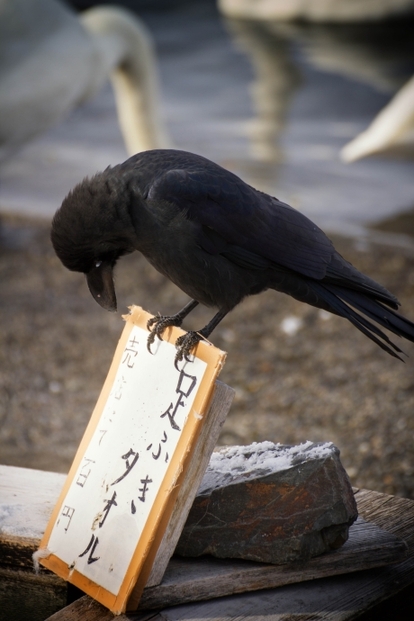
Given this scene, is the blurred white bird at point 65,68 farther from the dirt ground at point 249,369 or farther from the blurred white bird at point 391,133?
the blurred white bird at point 391,133

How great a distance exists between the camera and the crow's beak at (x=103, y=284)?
5.58 ft

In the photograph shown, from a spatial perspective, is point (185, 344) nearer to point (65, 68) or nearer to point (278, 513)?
point (278, 513)

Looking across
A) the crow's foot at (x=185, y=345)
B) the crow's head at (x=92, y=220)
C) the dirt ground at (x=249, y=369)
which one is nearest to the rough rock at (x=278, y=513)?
the crow's foot at (x=185, y=345)

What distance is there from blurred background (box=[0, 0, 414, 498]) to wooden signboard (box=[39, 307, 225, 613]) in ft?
4.35

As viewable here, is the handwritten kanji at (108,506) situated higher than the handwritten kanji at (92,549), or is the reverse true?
the handwritten kanji at (108,506)

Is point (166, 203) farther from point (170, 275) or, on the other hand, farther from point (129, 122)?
point (129, 122)

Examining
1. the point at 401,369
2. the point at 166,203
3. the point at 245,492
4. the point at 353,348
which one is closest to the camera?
the point at 245,492

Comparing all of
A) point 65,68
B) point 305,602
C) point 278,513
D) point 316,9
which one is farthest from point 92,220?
point 316,9

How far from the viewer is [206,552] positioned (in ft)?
4.65

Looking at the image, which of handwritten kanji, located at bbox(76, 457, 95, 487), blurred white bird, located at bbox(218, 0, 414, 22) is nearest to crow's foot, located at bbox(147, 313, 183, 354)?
handwritten kanji, located at bbox(76, 457, 95, 487)

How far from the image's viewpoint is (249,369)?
3367 millimetres

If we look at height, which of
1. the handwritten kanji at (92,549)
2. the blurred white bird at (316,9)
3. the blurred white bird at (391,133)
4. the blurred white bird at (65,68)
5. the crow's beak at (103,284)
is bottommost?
the handwritten kanji at (92,549)

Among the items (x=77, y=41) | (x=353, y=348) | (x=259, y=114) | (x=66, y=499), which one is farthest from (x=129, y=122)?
(x=66, y=499)

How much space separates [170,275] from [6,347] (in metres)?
2.12
